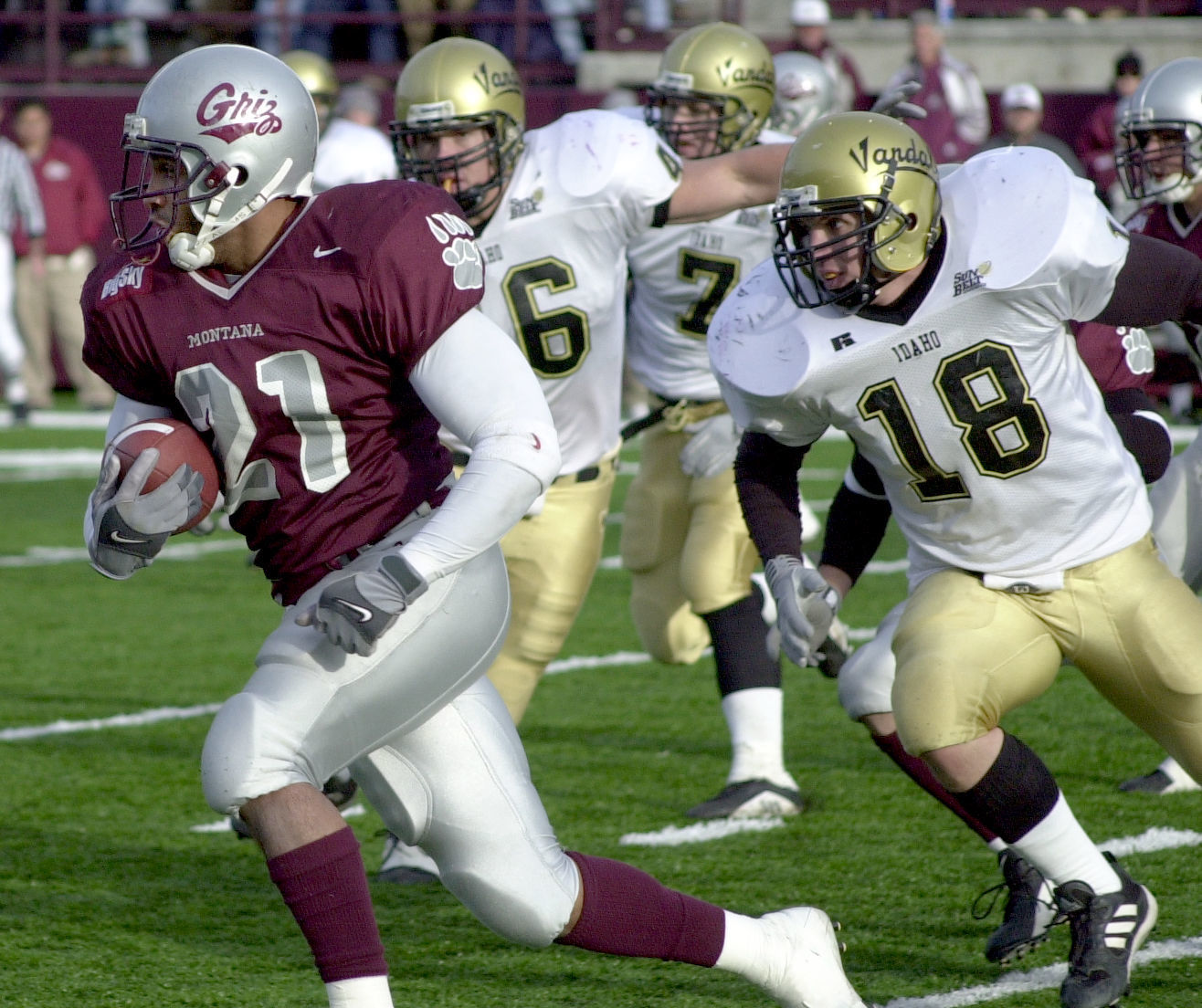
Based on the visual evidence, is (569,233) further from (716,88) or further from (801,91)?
(801,91)

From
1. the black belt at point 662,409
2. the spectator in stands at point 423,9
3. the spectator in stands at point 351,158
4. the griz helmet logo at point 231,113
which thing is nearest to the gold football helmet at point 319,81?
the spectator in stands at point 351,158

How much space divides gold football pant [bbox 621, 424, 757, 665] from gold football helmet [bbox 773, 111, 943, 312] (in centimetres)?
137

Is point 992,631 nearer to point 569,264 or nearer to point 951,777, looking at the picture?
point 951,777

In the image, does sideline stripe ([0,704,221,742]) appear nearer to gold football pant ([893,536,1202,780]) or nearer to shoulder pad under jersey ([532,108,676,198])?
shoulder pad under jersey ([532,108,676,198])

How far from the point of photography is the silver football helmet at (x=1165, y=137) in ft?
14.4

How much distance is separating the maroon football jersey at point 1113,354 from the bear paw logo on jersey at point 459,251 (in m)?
1.72

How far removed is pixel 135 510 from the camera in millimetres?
2609

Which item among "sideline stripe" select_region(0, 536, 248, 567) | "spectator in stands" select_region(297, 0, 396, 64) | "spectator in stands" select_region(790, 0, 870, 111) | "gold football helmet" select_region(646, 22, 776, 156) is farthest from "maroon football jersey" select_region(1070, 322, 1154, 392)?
"spectator in stands" select_region(297, 0, 396, 64)

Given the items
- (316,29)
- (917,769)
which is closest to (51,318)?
(316,29)

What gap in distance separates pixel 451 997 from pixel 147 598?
398cm

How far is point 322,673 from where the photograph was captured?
2486mm

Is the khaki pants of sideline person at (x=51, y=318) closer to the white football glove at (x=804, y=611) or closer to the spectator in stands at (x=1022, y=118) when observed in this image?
the spectator in stands at (x=1022, y=118)

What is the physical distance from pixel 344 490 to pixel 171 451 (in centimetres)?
24

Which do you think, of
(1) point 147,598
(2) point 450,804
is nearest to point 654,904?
(2) point 450,804
